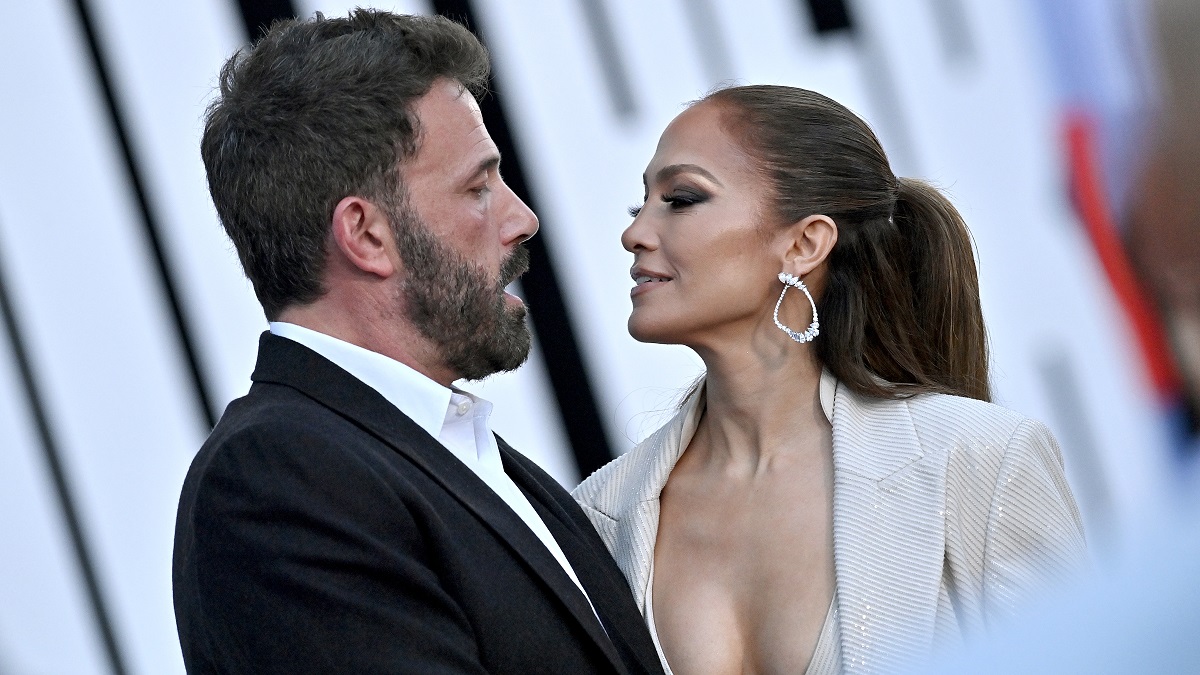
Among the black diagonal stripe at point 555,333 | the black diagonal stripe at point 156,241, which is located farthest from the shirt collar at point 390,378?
the black diagonal stripe at point 555,333

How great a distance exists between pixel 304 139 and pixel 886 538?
1.09 m

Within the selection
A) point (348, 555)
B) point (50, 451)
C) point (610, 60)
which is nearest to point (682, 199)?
point (348, 555)

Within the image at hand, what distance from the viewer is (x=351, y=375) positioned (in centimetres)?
174

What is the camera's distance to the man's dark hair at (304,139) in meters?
1.88

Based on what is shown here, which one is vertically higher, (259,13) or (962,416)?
(259,13)

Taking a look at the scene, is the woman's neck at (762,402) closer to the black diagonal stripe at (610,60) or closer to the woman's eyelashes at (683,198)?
the woman's eyelashes at (683,198)

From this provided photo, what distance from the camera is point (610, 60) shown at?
12.0ft

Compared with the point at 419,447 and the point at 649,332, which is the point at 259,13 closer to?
the point at 649,332

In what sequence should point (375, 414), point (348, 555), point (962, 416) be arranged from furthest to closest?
point (962, 416) < point (375, 414) < point (348, 555)

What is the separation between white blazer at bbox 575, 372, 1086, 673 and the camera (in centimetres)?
196

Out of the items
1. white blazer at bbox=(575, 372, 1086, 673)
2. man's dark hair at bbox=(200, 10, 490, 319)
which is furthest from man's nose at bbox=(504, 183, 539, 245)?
white blazer at bbox=(575, 372, 1086, 673)

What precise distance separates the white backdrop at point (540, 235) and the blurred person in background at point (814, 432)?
119 centimetres

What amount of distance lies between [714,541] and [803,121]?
792mm

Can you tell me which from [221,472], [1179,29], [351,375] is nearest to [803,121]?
[351,375]
